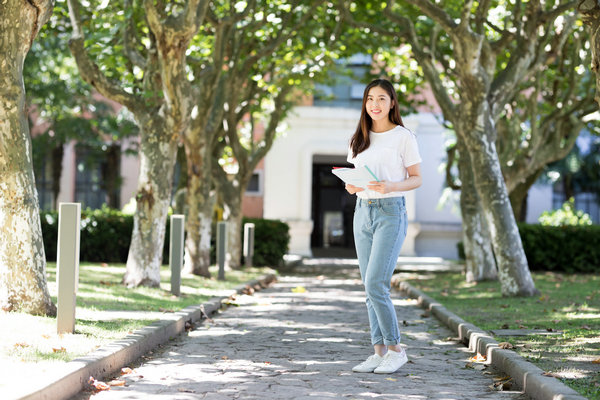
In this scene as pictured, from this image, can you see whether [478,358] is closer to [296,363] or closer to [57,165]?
[296,363]

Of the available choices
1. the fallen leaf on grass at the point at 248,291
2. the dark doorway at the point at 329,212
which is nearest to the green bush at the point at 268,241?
the fallen leaf on grass at the point at 248,291

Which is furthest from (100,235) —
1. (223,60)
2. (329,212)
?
(329,212)

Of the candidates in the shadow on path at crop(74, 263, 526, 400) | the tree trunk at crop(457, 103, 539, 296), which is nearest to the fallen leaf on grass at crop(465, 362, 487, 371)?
the shadow on path at crop(74, 263, 526, 400)

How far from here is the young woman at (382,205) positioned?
624 centimetres

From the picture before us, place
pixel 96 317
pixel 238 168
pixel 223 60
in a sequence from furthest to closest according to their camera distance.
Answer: pixel 238 168
pixel 223 60
pixel 96 317

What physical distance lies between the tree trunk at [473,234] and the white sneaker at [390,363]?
1028 cm

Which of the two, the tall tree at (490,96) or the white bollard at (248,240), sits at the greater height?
the tall tree at (490,96)

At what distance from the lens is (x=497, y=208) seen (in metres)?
12.8

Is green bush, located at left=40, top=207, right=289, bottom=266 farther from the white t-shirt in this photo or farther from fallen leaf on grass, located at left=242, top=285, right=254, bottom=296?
the white t-shirt

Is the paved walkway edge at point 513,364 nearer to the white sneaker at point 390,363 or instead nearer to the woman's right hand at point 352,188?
the white sneaker at point 390,363

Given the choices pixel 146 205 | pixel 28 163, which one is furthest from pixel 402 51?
pixel 28 163

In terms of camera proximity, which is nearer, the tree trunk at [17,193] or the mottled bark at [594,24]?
the mottled bark at [594,24]

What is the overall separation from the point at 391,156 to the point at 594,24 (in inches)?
81.0

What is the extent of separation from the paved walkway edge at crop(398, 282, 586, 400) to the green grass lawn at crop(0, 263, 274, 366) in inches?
126
